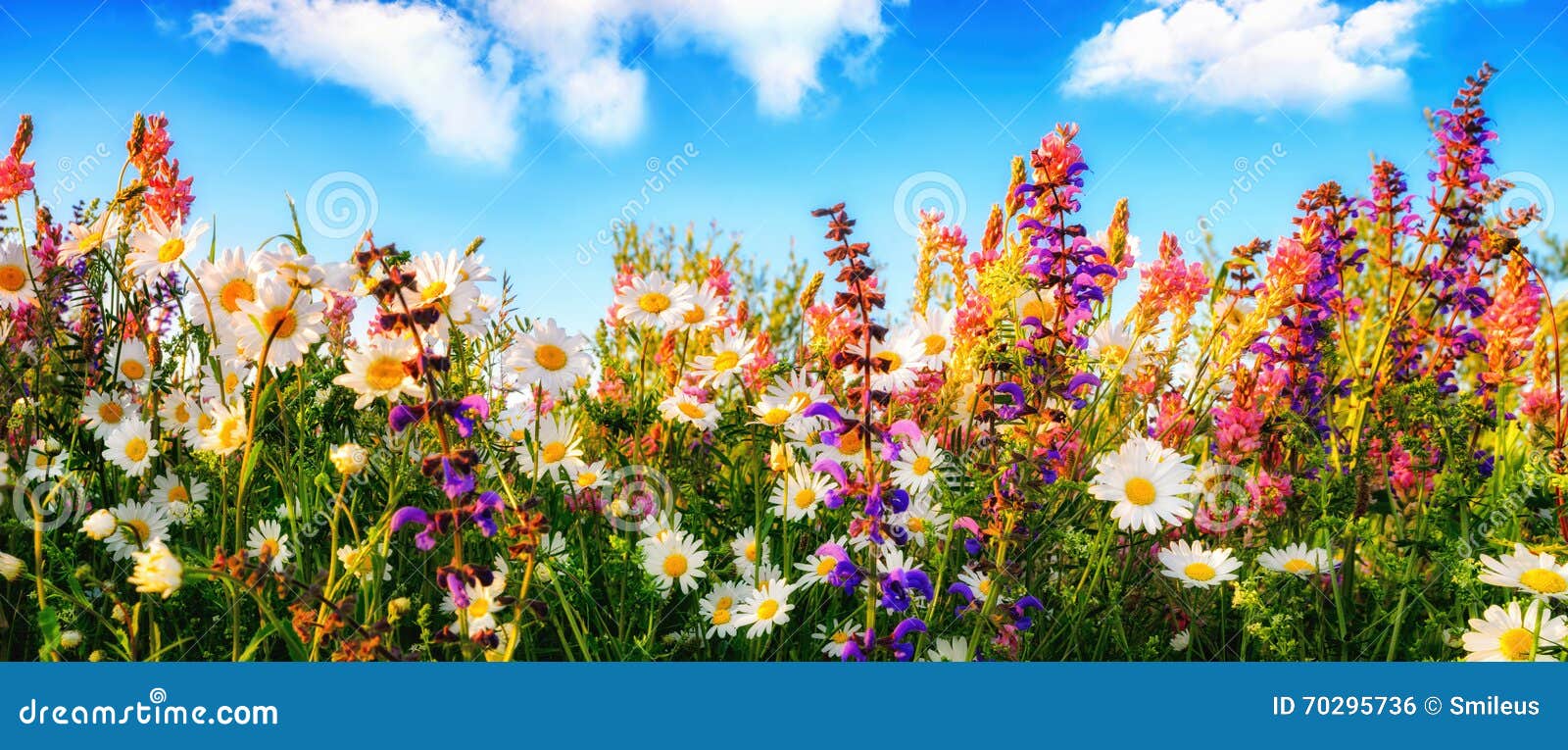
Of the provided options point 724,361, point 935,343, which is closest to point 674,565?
point 724,361

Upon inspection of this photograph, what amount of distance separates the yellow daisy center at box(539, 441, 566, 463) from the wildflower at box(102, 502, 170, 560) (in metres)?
0.97

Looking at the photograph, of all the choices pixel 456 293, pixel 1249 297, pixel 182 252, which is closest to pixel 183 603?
pixel 182 252

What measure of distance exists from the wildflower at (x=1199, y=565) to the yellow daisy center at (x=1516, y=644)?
594mm

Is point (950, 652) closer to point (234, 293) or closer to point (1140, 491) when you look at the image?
point (1140, 491)

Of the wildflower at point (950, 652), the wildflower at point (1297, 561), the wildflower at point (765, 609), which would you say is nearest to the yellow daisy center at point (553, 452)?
the wildflower at point (765, 609)

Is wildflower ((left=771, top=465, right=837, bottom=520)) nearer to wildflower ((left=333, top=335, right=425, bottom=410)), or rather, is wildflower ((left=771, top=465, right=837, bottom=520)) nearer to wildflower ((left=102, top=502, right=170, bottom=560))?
wildflower ((left=333, top=335, right=425, bottom=410))

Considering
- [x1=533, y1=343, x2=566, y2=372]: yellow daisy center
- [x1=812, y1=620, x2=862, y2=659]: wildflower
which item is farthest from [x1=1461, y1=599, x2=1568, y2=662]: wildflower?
[x1=533, y1=343, x2=566, y2=372]: yellow daisy center

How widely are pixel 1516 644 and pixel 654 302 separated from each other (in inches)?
91.9

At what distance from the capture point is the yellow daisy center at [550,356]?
272 centimetres

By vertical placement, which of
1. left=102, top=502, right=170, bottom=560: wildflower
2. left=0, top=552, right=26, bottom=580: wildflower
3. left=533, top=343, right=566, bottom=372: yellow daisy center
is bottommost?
left=0, top=552, right=26, bottom=580: wildflower

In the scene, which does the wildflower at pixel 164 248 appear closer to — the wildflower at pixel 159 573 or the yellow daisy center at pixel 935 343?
the wildflower at pixel 159 573

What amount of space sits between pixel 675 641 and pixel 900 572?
732 mm

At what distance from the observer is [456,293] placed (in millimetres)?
1960

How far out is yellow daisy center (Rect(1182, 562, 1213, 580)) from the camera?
2.63m
